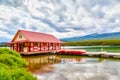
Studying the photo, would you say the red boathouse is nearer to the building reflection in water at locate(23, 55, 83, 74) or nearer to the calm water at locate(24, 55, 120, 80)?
the building reflection in water at locate(23, 55, 83, 74)

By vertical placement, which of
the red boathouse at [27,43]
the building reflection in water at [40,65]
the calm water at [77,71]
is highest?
the red boathouse at [27,43]

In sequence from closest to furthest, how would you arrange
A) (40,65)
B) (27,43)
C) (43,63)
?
(40,65)
(43,63)
(27,43)

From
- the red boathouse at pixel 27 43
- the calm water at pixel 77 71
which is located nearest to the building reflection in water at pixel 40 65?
the calm water at pixel 77 71

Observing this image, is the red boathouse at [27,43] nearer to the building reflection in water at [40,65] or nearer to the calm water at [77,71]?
the building reflection in water at [40,65]

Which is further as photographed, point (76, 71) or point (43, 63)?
point (43, 63)

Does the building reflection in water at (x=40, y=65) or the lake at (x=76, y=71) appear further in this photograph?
the building reflection in water at (x=40, y=65)

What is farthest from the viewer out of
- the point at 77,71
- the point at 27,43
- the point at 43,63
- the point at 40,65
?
the point at 27,43

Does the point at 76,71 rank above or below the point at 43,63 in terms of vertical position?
below

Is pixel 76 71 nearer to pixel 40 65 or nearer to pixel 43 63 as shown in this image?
pixel 40 65

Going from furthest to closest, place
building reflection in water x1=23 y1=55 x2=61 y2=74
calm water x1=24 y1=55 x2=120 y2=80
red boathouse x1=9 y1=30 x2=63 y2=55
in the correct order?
red boathouse x1=9 y1=30 x2=63 y2=55
building reflection in water x1=23 y1=55 x2=61 y2=74
calm water x1=24 y1=55 x2=120 y2=80

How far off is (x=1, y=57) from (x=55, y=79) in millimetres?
3889

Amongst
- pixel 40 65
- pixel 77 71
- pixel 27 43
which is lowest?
pixel 77 71

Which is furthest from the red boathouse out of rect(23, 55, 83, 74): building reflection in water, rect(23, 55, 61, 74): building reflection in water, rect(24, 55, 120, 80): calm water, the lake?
rect(24, 55, 120, 80): calm water

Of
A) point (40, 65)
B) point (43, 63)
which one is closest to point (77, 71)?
point (40, 65)
